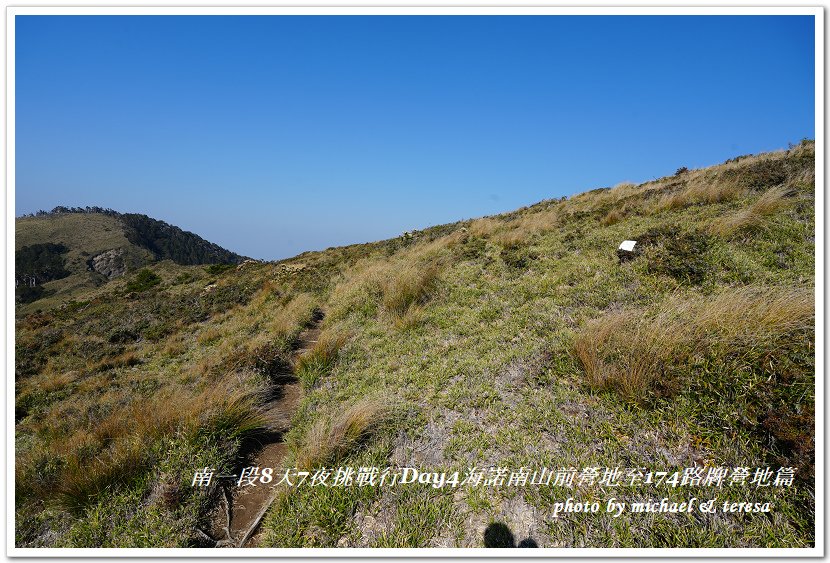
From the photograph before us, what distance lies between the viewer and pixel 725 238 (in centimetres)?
770

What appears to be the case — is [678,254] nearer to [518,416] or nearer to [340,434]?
[518,416]

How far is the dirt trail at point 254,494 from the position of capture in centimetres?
355

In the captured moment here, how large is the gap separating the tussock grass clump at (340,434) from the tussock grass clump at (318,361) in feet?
6.53

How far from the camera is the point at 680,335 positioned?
4031 mm

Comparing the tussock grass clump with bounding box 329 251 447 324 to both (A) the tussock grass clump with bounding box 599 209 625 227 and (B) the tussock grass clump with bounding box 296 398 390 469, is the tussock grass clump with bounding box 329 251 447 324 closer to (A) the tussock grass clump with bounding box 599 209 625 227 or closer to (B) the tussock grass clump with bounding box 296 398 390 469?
(B) the tussock grass clump with bounding box 296 398 390 469

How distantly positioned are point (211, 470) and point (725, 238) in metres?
10.5

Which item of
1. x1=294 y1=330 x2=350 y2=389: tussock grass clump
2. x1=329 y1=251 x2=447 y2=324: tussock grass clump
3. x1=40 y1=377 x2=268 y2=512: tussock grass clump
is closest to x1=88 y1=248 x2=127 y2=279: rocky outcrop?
x1=329 y1=251 x2=447 y2=324: tussock grass clump

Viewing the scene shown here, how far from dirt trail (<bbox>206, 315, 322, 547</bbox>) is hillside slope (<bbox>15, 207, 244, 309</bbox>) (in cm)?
9473

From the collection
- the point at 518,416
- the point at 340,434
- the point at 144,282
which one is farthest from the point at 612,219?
the point at 144,282

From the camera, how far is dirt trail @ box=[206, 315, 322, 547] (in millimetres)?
3551

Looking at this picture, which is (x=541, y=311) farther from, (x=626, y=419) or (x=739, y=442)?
(x=739, y=442)

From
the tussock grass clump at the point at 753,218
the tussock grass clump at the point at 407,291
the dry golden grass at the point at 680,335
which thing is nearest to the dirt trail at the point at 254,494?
the tussock grass clump at the point at 407,291

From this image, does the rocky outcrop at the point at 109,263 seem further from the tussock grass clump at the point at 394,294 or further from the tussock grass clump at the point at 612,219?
the tussock grass clump at the point at 612,219

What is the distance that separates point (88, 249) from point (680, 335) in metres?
161
